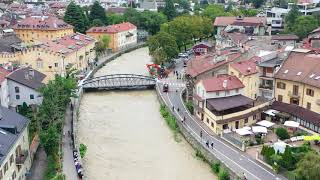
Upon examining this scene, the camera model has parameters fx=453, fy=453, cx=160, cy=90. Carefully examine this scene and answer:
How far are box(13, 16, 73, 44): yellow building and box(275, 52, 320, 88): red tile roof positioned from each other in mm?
43672

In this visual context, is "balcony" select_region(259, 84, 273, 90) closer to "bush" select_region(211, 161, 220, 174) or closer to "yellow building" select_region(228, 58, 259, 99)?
"yellow building" select_region(228, 58, 259, 99)

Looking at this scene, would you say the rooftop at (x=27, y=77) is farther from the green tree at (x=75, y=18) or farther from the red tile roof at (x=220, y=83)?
the green tree at (x=75, y=18)

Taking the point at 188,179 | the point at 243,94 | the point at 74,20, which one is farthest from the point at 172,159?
the point at 74,20

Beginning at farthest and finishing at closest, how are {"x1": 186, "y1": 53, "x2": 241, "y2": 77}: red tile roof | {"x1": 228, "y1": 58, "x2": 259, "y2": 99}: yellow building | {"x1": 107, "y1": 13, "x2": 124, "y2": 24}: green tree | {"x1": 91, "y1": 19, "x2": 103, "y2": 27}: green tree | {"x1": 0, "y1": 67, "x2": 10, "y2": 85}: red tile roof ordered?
{"x1": 107, "y1": 13, "x2": 124, "y2": 24}: green tree < {"x1": 91, "y1": 19, "x2": 103, "y2": 27}: green tree < {"x1": 186, "y1": 53, "x2": 241, "y2": 77}: red tile roof < {"x1": 228, "y1": 58, "x2": 259, "y2": 99}: yellow building < {"x1": 0, "y1": 67, "x2": 10, "y2": 85}: red tile roof

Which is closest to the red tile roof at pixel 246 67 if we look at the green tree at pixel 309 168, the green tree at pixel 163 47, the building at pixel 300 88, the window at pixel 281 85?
the building at pixel 300 88

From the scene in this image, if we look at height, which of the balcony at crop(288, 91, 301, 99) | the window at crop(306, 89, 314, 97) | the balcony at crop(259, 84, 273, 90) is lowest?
the balcony at crop(288, 91, 301, 99)

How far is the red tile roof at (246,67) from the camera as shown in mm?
42969

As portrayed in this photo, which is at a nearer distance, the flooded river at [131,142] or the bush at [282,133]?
the flooded river at [131,142]

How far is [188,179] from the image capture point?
1277 inches

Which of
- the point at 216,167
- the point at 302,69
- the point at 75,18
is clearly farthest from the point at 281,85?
the point at 75,18

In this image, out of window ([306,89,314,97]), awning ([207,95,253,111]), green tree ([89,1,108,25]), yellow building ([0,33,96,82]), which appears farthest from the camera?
green tree ([89,1,108,25])

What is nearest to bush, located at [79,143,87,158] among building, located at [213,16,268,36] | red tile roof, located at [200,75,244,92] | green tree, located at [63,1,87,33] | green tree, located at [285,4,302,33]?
red tile roof, located at [200,75,244,92]

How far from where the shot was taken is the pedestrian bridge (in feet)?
183

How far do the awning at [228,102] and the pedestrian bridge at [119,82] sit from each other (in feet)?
56.2
